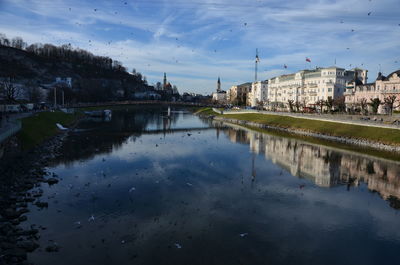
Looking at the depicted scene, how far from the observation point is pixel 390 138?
46.5 meters

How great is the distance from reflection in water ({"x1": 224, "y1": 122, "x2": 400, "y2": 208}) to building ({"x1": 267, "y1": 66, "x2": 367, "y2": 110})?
60967mm

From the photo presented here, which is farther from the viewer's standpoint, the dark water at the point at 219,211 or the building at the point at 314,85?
the building at the point at 314,85

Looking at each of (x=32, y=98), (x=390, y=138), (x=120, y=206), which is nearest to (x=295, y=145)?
(x=390, y=138)

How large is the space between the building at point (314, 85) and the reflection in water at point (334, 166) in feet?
200

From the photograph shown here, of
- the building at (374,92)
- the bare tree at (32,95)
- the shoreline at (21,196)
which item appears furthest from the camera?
the bare tree at (32,95)

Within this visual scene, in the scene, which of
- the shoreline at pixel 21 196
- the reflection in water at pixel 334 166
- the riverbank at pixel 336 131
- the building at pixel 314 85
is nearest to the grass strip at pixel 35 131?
the shoreline at pixel 21 196

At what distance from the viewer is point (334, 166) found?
35.0m

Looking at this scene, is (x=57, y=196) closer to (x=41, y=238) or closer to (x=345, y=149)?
(x=41, y=238)

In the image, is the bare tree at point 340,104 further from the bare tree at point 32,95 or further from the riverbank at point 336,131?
the bare tree at point 32,95

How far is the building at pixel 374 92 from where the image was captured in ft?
254

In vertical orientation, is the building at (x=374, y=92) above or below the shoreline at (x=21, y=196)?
above

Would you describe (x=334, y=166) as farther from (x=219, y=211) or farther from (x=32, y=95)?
(x=32, y=95)

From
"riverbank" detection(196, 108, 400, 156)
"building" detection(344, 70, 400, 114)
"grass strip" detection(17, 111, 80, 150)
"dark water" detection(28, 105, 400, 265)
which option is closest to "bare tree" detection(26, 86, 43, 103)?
"grass strip" detection(17, 111, 80, 150)

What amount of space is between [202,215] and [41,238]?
9.30 metres
